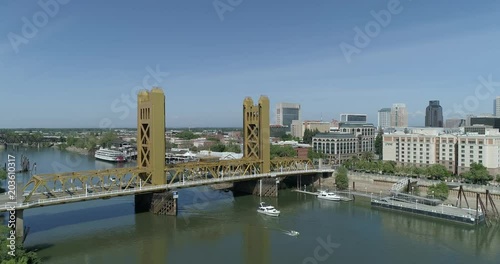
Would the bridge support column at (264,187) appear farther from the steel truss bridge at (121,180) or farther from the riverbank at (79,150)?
the riverbank at (79,150)

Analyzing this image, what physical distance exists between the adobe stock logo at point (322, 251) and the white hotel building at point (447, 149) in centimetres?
3052

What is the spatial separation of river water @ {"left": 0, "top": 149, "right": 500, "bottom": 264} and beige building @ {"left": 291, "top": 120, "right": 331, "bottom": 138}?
82874 millimetres

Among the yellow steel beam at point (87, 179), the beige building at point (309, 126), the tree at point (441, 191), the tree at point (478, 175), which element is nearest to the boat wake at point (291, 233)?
the yellow steel beam at point (87, 179)

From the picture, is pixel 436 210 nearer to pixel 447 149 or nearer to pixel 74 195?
pixel 447 149

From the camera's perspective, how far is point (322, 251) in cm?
2273

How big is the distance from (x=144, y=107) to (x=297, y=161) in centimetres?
1943

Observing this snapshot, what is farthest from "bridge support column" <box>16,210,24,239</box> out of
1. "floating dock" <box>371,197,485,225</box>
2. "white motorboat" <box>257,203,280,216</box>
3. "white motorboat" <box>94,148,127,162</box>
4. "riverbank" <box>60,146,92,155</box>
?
"riverbank" <box>60,146,92,155</box>

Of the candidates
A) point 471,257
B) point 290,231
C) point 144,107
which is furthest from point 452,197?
point 144,107

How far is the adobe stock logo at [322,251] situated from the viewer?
21.5 meters

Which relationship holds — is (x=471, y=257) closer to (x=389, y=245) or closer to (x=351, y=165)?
(x=389, y=245)

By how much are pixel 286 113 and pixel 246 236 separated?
154 metres

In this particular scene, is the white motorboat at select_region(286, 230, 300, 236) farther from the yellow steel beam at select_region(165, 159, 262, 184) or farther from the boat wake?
the yellow steel beam at select_region(165, 159, 262, 184)

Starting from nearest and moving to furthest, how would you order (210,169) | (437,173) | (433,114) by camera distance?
(210,169) → (437,173) → (433,114)

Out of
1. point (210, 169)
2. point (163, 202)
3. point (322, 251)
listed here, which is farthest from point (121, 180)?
point (322, 251)
